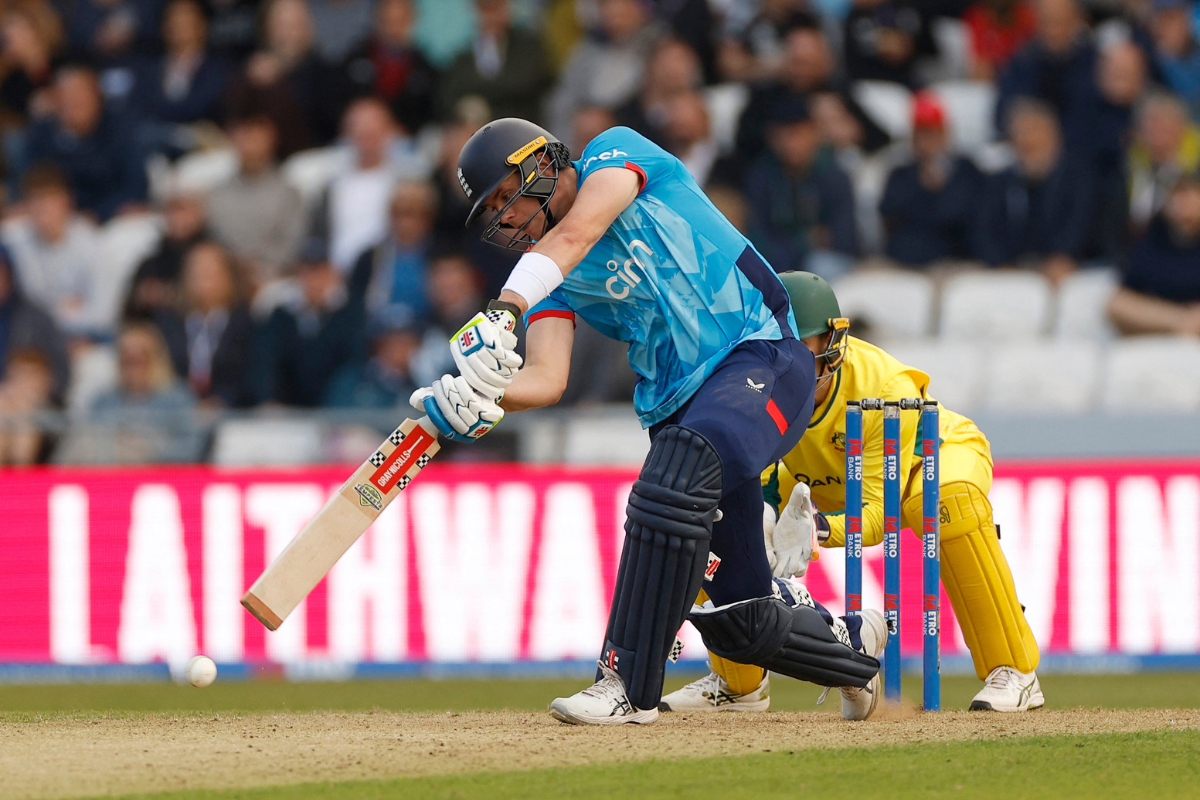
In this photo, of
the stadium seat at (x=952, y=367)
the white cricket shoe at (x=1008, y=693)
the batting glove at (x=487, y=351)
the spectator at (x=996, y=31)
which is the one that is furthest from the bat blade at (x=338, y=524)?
the spectator at (x=996, y=31)

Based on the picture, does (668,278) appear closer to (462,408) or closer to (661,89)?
(462,408)

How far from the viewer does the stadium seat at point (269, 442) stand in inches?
367

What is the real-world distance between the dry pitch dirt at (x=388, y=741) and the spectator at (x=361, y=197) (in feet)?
21.2

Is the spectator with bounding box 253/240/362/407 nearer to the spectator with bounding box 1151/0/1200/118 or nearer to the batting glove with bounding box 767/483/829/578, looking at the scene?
the batting glove with bounding box 767/483/829/578

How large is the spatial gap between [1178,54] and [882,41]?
7.31ft

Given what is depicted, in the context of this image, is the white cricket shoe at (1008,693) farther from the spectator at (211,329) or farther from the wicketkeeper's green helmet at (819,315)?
the spectator at (211,329)

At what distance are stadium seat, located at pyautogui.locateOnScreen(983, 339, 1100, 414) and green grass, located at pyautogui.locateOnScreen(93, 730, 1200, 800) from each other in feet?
16.2

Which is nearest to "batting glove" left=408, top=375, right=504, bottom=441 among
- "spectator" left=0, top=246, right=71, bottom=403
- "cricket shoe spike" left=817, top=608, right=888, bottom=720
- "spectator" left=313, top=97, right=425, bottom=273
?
"cricket shoe spike" left=817, top=608, right=888, bottom=720

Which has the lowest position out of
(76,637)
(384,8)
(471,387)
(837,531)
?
(76,637)

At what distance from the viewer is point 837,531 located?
5980 millimetres

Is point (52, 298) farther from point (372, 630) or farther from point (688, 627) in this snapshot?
point (688, 627)

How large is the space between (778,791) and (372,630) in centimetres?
527

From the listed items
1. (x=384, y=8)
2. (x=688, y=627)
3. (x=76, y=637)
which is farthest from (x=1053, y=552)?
(x=384, y=8)

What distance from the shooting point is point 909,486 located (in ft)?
19.7
